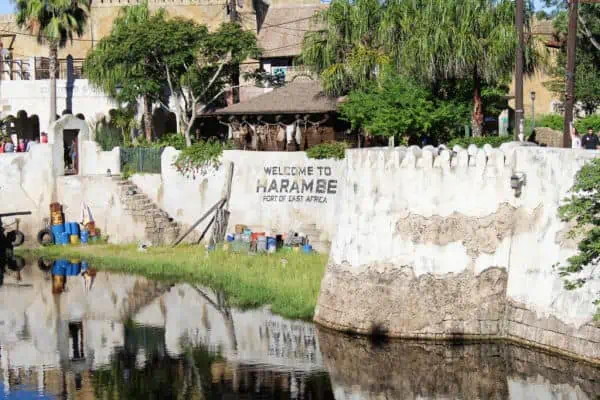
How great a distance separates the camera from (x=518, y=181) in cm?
2522

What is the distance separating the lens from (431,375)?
953 inches

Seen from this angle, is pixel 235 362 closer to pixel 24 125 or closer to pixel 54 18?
pixel 54 18

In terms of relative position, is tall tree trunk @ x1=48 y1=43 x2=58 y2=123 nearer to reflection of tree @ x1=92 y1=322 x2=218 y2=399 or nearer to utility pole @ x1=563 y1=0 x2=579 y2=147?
reflection of tree @ x1=92 y1=322 x2=218 y2=399

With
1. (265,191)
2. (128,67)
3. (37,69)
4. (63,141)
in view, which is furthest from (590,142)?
(37,69)

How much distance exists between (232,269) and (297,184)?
4132 millimetres

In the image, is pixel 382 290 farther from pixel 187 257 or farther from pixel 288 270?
pixel 187 257

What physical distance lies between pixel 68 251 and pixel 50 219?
2679mm

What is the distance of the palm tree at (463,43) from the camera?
119ft

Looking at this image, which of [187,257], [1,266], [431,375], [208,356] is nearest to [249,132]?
[187,257]

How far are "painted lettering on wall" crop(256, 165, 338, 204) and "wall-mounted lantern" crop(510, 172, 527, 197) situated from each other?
12.2 m

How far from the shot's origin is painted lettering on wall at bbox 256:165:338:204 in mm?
37500

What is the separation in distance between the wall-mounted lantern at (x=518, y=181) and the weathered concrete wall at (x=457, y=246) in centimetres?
11

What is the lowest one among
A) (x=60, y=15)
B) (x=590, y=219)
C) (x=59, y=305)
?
(x=59, y=305)

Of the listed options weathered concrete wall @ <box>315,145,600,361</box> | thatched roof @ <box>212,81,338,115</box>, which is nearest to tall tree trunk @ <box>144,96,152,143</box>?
thatched roof @ <box>212,81,338,115</box>
